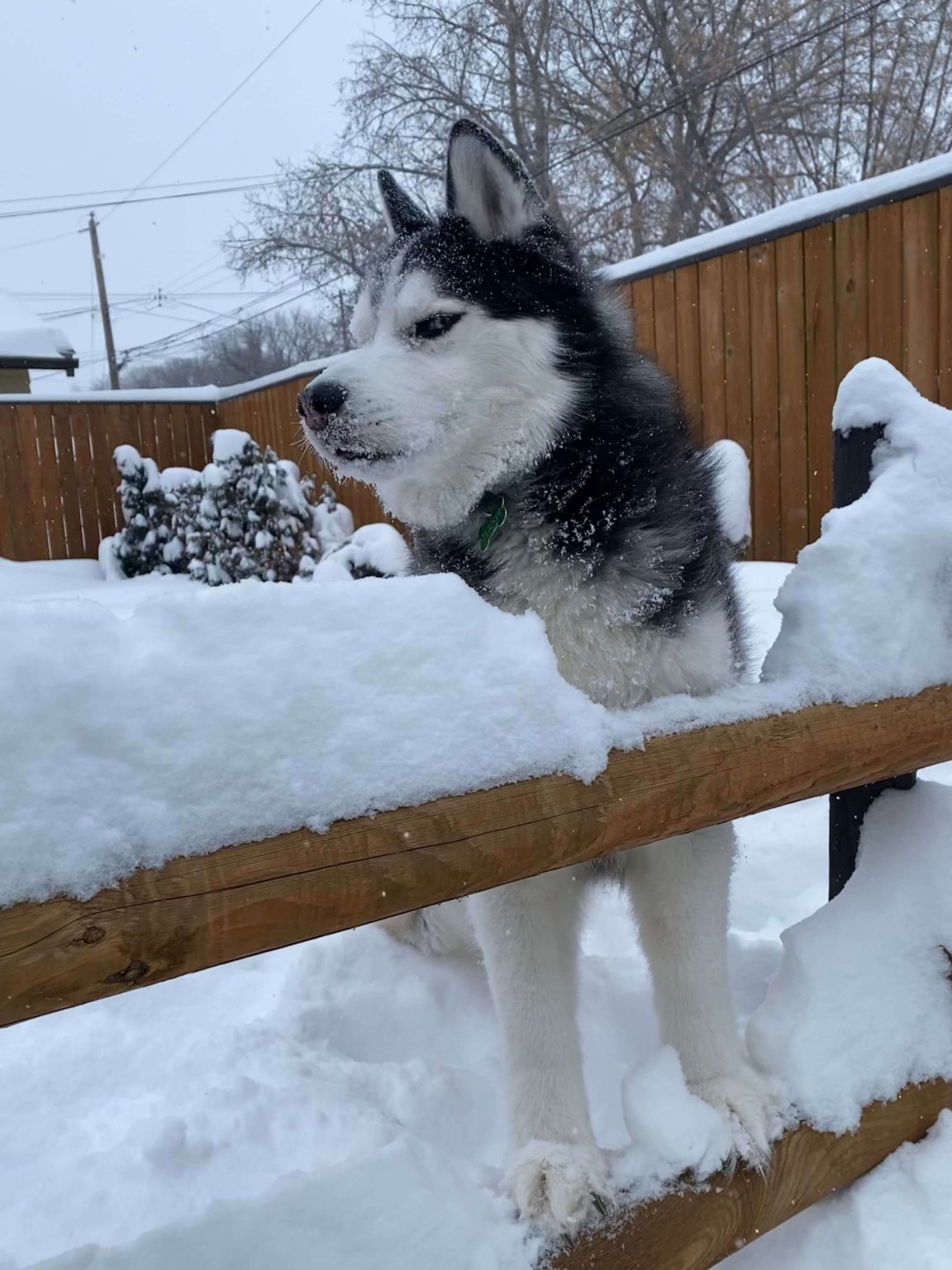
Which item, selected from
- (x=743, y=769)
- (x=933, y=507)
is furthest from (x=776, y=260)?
(x=743, y=769)

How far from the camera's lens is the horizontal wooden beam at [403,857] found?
0.72 meters

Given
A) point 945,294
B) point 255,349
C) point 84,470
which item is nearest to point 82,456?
point 84,470

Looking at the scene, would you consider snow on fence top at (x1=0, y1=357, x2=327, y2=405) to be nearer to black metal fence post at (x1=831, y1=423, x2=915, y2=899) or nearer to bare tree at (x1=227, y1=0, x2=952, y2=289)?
bare tree at (x1=227, y1=0, x2=952, y2=289)

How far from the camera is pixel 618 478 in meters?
1.68

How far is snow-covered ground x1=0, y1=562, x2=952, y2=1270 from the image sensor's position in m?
1.27

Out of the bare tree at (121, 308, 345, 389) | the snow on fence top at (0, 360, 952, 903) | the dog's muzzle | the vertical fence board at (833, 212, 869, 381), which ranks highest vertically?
the bare tree at (121, 308, 345, 389)

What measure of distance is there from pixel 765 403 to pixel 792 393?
0.21 metres

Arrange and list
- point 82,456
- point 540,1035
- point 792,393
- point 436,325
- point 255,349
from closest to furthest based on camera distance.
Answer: point 540,1035, point 436,325, point 792,393, point 82,456, point 255,349

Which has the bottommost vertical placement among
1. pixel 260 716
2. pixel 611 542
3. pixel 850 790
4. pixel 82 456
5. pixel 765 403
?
pixel 850 790

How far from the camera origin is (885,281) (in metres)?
5.04

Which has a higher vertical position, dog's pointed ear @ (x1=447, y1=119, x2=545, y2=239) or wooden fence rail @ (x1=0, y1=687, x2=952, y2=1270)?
dog's pointed ear @ (x1=447, y1=119, x2=545, y2=239)

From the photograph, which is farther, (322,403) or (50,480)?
(50,480)

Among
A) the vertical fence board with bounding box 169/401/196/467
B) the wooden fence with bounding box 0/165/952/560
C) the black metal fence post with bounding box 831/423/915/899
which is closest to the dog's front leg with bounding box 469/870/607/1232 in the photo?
the black metal fence post with bounding box 831/423/915/899

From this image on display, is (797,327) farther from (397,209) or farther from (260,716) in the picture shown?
(260,716)
